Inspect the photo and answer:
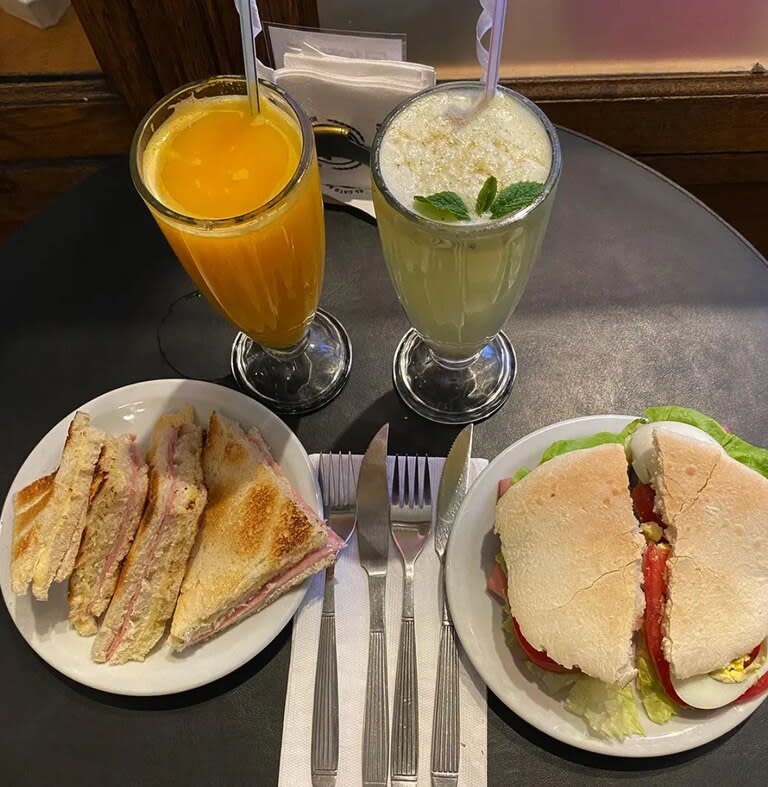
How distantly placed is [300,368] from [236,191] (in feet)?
1.27

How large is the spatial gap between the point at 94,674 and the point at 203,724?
0.15 m

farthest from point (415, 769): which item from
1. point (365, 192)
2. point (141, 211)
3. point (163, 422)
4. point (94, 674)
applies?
point (141, 211)

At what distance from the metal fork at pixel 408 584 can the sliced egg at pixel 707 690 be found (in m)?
0.32

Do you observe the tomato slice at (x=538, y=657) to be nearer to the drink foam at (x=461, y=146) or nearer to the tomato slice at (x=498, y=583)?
the tomato slice at (x=498, y=583)

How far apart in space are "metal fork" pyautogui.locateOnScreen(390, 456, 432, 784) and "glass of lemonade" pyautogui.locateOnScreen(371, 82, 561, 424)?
9.0 inches

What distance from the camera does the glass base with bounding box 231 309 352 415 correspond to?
4.23ft

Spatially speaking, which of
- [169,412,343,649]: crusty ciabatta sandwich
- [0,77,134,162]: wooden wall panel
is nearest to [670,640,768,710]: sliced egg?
[169,412,343,649]: crusty ciabatta sandwich

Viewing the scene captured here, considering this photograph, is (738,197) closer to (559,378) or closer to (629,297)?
(629,297)

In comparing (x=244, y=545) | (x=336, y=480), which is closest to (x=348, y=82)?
(x=336, y=480)

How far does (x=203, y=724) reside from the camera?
1.03m

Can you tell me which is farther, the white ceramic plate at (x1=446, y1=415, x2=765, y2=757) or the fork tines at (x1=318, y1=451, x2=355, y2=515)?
the fork tines at (x1=318, y1=451, x2=355, y2=515)

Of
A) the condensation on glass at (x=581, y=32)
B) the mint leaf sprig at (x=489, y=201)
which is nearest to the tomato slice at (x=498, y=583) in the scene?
the mint leaf sprig at (x=489, y=201)

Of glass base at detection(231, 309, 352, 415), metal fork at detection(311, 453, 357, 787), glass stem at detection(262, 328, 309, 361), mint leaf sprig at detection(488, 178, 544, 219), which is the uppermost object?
mint leaf sprig at detection(488, 178, 544, 219)

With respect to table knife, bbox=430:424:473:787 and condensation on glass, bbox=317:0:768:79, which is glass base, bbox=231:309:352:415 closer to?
table knife, bbox=430:424:473:787
